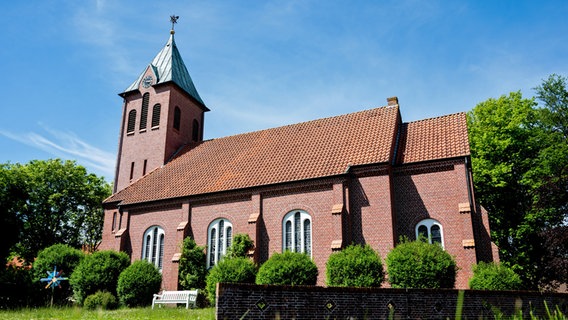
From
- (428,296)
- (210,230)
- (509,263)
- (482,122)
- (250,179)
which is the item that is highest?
(482,122)

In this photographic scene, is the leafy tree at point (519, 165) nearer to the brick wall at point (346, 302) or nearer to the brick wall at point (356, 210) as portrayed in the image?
the brick wall at point (356, 210)

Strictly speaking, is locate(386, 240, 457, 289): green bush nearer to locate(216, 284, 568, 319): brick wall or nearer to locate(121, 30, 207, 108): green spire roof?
locate(216, 284, 568, 319): brick wall

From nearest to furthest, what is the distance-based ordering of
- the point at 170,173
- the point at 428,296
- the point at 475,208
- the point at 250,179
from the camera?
the point at 428,296, the point at 475,208, the point at 250,179, the point at 170,173

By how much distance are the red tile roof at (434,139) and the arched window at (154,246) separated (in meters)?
13.9

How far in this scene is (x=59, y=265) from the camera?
23.6 m

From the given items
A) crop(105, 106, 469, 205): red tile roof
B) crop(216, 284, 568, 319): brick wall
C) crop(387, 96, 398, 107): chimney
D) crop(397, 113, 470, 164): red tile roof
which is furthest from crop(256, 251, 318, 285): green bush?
crop(387, 96, 398, 107): chimney

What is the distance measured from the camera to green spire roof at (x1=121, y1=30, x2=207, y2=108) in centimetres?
3250

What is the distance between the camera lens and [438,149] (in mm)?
21391

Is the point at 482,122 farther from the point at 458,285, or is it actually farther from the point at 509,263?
the point at 458,285

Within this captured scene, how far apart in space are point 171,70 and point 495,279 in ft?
83.5

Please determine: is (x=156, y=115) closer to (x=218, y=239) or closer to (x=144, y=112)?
(x=144, y=112)

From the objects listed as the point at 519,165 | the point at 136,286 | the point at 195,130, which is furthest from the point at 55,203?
the point at 519,165

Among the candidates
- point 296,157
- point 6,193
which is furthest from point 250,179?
point 6,193

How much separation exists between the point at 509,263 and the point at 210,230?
1722 cm
